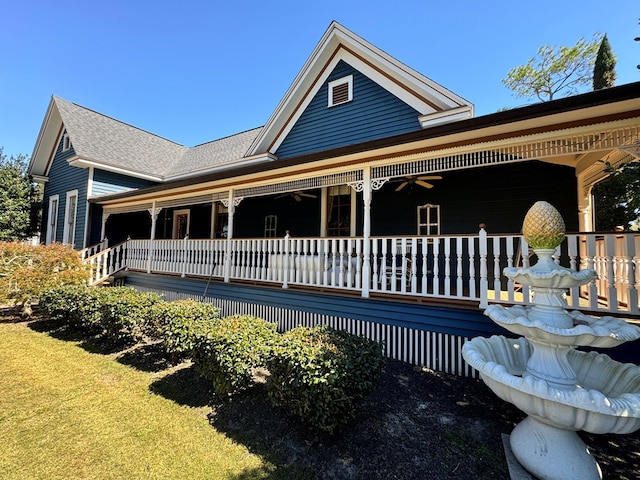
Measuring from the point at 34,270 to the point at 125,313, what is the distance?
4412 mm

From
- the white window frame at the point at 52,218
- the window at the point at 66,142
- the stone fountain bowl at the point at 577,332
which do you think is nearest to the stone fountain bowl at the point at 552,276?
the stone fountain bowl at the point at 577,332

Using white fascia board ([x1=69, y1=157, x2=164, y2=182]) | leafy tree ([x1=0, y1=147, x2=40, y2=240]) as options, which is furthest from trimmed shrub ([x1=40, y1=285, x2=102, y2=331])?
leafy tree ([x1=0, y1=147, x2=40, y2=240])

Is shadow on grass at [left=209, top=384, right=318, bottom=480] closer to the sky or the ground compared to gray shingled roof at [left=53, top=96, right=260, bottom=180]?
closer to the ground

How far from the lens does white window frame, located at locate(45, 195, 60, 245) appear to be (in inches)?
555

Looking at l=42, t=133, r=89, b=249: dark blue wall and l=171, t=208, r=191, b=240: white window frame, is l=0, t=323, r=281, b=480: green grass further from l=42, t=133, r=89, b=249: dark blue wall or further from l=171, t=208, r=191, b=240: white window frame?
l=42, t=133, r=89, b=249: dark blue wall

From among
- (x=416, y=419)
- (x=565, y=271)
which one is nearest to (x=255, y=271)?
(x=416, y=419)

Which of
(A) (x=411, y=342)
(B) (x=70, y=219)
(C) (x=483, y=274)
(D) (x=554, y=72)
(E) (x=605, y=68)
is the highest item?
(D) (x=554, y=72)

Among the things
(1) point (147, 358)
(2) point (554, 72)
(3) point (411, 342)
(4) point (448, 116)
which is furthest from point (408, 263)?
(2) point (554, 72)

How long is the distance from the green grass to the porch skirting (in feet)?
8.34

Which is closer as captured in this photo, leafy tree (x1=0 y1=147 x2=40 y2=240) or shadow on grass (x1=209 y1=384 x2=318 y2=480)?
shadow on grass (x1=209 y1=384 x2=318 y2=480)

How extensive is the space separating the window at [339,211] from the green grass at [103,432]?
230 inches

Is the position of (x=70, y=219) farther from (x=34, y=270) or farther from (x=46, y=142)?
(x=34, y=270)

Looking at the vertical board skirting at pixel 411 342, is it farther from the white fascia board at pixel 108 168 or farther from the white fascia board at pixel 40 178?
the white fascia board at pixel 40 178

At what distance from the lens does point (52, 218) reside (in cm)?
1439
